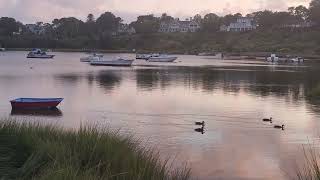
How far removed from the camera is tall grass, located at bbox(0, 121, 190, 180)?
33.6ft

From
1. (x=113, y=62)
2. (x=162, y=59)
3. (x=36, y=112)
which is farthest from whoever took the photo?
(x=162, y=59)

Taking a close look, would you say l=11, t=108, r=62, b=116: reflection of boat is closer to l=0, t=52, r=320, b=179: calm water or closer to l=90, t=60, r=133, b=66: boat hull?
l=0, t=52, r=320, b=179: calm water

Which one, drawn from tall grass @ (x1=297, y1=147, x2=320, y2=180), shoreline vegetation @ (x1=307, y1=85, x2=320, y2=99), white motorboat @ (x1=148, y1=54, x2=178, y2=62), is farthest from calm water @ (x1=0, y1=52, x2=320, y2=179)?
white motorboat @ (x1=148, y1=54, x2=178, y2=62)

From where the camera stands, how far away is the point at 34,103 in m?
32.1

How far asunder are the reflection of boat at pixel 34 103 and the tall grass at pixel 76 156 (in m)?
18.8

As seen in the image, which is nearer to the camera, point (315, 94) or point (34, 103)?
point (34, 103)

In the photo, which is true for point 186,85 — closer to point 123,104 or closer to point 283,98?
point 283,98

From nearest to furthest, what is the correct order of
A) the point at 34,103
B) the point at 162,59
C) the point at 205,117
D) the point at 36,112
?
1. the point at 205,117
2. the point at 36,112
3. the point at 34,103
4. the point at 162,59

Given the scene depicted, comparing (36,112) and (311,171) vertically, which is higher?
(311,171)

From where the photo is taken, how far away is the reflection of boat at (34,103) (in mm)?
31734

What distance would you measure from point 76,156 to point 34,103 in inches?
841

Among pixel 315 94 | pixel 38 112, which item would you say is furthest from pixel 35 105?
pixel 315 94

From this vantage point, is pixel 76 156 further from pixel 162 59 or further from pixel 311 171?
pixel 162 59

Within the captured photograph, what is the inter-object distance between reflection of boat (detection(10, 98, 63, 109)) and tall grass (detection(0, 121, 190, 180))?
1878 cm
